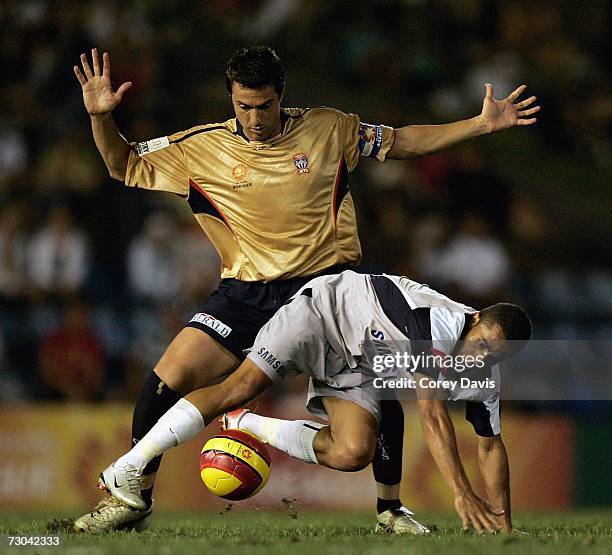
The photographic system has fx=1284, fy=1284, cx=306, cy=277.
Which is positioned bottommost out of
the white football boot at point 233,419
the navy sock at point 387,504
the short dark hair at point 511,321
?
the navy sock at point 387,504

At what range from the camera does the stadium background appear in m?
11.4

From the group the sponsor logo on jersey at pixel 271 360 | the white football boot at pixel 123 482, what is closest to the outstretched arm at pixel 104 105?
the sponsor logo on jersey at pixel 271 360

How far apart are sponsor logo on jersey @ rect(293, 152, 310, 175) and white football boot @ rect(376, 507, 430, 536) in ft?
6.44

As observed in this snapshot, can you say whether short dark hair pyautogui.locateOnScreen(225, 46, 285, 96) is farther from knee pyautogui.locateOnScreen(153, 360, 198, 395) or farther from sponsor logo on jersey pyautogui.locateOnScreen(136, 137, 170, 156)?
knee pyautogui.locateOnScreen(153, 360, 198, 395)

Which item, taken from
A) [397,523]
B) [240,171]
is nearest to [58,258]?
[240,171]

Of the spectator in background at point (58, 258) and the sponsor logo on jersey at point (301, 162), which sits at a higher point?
the sponsor logo on jersey at point (301, 162)

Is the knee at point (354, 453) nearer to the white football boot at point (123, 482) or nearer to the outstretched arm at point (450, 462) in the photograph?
the outstretched arm at point (450, 462)

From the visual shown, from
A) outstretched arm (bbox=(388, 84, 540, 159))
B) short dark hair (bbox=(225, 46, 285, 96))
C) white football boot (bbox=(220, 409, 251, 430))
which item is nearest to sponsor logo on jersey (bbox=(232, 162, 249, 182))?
short dark hair (bbox=(225, 46, 285, 96))

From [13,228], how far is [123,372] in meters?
1.76

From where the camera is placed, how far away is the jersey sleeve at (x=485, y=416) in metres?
6.69

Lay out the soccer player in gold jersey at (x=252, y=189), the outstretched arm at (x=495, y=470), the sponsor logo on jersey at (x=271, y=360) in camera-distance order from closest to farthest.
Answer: the outstretched arm at (x=495, y=470)
the sponsor logo on jersey at (x=271, y=360)
the soccer player in gold jersey at (x=252, y=189)

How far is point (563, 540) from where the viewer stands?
6.02 meters

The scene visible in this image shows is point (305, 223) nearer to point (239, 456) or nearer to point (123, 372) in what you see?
point (239, 456)

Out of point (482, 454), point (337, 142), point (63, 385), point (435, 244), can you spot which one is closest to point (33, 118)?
point (63, 385)
